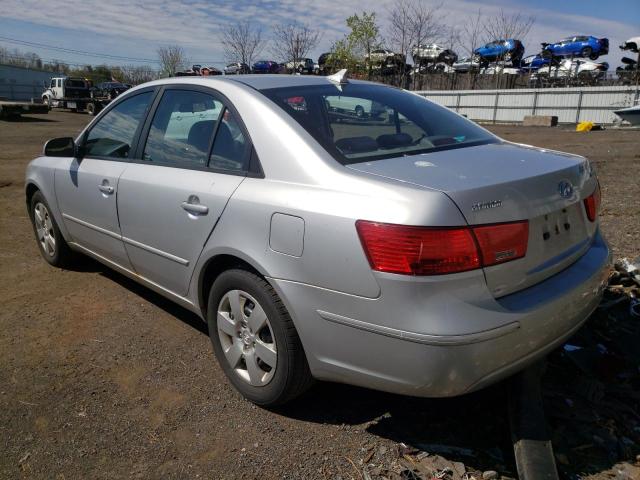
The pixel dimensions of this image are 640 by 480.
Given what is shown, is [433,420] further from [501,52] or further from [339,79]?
[501,52]

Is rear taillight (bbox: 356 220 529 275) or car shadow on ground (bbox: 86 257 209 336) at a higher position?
rear taillight (bbox: 356 220 529 275)

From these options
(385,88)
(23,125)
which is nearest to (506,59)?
(23,125)

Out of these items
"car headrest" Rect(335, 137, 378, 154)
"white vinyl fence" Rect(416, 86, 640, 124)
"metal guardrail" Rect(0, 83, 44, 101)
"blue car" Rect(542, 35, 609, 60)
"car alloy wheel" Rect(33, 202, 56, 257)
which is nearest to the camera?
"car headrest" Rect(335, 137, 378, 154)

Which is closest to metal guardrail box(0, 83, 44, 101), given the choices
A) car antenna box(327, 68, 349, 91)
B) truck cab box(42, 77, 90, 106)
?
truck cab box(42, 77, 90, 106)

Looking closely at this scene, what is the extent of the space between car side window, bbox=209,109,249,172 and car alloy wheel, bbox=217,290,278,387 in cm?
68

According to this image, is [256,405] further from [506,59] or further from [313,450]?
[506,59]

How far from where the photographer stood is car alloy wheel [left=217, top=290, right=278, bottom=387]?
8.61 ft

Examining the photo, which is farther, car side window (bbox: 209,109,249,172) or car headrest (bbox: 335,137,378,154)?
car side window (bbox: 209,109,249,172)

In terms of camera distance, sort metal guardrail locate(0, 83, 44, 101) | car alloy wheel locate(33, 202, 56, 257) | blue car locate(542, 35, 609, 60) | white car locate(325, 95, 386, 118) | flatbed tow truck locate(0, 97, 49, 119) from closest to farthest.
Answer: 1. white car locate(325, 95, 386, 118)
2. car alloy wheel locate(33, 202, 56, 257)
3. flatbed tow truck locate(0, 97, 49, 119)
4. blue car locate(542, 35, 609, 60)
5. metal guardrail locate(0, 83, 44, 101)

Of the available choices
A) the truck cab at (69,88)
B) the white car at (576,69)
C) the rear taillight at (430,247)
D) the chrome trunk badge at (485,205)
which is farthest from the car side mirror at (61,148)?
the truck cab at (69,88)

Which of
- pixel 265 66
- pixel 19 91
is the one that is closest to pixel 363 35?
pixel 265 66

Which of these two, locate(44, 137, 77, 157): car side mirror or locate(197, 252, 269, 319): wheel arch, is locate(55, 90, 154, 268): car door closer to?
locate(44, 137, 77, 157): car side mirror

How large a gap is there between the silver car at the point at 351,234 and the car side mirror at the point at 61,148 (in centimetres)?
84

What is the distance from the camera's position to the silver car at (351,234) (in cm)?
203
